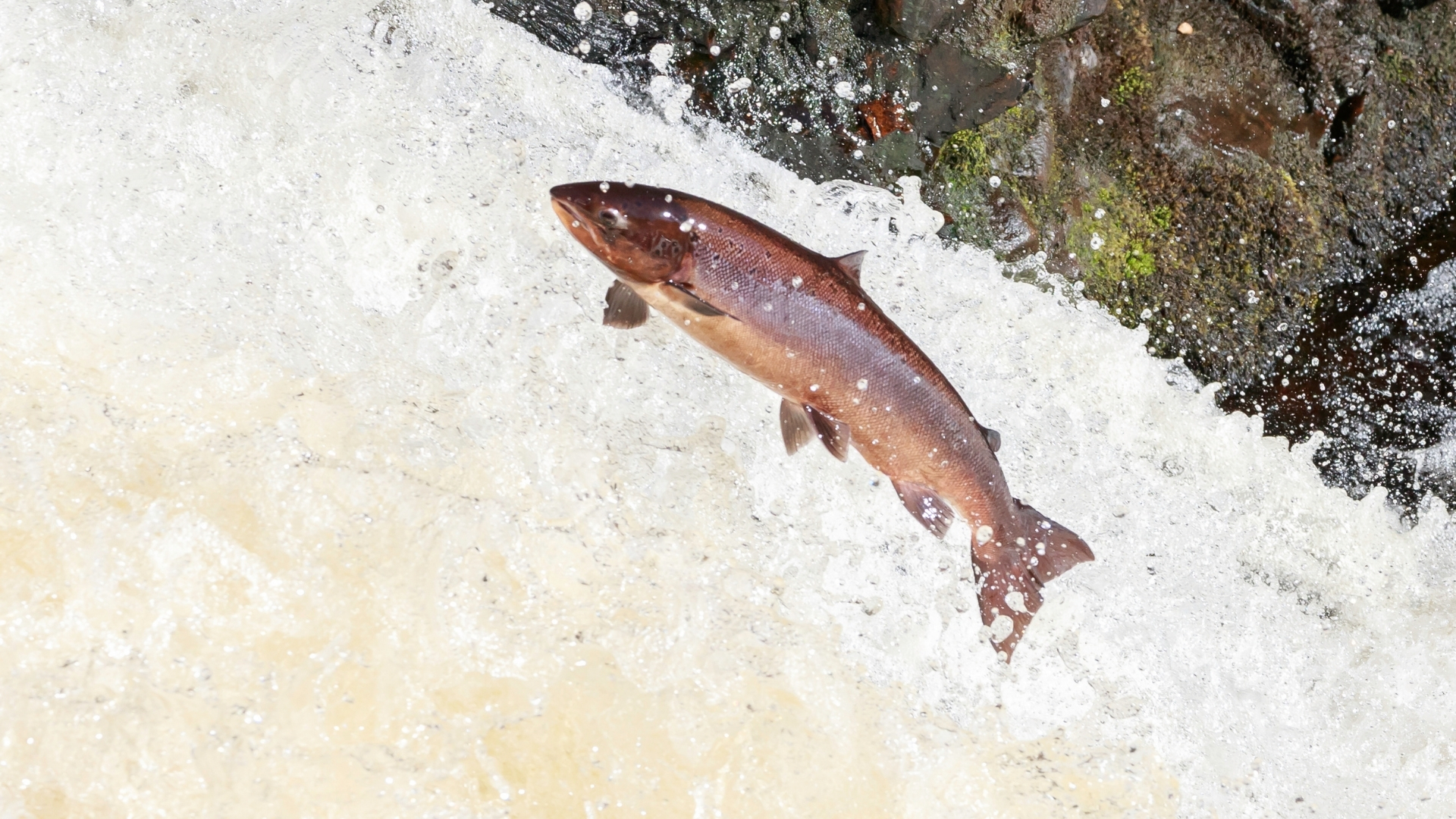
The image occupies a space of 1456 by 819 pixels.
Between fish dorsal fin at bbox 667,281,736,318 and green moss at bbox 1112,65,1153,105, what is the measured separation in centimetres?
184

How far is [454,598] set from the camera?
9.00 feet

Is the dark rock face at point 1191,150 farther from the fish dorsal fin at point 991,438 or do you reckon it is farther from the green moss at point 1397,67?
the fish dorsal fin at point 991,438

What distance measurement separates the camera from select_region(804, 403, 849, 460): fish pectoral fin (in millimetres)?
2389

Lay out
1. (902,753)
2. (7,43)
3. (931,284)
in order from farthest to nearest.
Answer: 1. (931,284)
2. (902,753)
3. (7,43)

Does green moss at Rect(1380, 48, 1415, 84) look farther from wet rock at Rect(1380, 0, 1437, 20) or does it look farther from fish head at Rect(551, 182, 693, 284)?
fish head at Rect(551, 182, 693, 284)

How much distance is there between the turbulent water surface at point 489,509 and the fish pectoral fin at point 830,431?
1.88ft

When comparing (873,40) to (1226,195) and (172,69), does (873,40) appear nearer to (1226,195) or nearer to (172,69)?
(1226,195)

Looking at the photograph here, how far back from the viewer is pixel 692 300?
2.27 meters

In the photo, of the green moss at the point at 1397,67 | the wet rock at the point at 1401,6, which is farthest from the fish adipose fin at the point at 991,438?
the wet rock at the point at 1401,6

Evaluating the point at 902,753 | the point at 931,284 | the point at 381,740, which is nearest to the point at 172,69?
the point at 381,740

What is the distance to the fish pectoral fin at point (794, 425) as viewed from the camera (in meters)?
2.45

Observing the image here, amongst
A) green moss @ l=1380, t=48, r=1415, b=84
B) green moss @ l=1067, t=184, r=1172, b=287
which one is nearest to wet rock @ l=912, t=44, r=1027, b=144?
green moss @ l=1067, t=184, r=1172, b=287

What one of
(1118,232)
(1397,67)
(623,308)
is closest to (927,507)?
(623,308)

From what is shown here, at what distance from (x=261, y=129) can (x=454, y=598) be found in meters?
1.52
